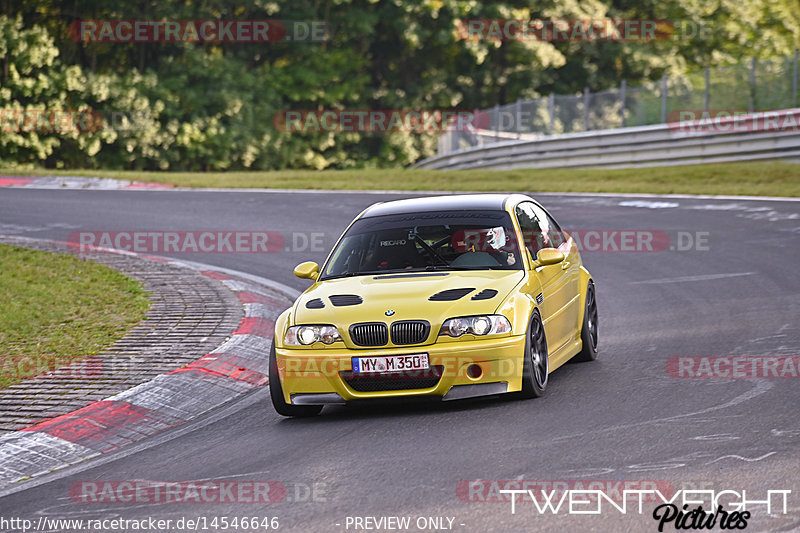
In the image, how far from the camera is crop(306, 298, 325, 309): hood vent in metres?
8.38

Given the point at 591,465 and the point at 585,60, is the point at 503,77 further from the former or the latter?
the point at 591,465

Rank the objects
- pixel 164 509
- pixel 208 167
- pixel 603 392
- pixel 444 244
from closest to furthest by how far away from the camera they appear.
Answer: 1. pixel 164 509
2. pixel 603 392
3. pixel 444 244
4. pixel 208 167

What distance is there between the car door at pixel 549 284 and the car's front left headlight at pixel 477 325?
0.74 metres

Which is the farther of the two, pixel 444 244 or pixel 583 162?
pixel 583 162

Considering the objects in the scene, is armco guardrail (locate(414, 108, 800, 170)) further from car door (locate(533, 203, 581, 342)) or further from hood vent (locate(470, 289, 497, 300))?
hood vent (locate(470, 289, 497, 300))

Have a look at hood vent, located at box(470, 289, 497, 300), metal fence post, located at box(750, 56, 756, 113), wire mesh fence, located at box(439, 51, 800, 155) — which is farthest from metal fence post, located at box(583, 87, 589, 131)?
hood vent, located at box(470, 289, 497, 300)

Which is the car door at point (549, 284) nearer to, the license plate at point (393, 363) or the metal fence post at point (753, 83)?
the license plate at point (393, 363)

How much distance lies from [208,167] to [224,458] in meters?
41.6

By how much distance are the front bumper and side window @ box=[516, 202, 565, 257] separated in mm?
1629

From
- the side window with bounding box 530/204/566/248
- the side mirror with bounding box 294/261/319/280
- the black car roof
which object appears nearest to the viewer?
the side mirror with bounding box 294/261/319/280

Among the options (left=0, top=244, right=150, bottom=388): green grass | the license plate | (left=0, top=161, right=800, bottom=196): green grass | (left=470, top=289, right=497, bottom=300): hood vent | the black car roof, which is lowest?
(left=0, top=161, right=800, bottom=196): green grass

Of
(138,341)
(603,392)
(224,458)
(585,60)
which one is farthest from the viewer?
(585,60)

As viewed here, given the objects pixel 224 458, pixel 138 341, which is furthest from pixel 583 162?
pixel 224 458

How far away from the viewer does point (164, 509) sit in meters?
6.17
